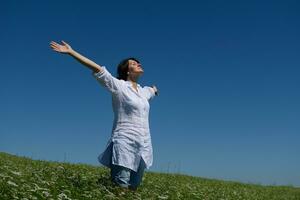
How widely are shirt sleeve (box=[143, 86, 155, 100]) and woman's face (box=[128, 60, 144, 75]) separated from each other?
2.53ft

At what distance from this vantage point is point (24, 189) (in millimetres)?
11039

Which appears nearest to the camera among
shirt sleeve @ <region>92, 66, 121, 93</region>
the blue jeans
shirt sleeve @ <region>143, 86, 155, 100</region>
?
shirt sleeve @ <region>92, 66, 121, 93</region>

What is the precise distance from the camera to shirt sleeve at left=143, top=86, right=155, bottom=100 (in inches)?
541

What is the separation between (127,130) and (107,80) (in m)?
1.30

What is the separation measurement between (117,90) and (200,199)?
5.26 metres

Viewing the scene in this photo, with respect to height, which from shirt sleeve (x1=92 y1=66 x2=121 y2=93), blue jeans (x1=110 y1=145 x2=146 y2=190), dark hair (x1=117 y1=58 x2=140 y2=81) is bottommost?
blue jeans (x1=110 y1=145 x2=146 y2=190)

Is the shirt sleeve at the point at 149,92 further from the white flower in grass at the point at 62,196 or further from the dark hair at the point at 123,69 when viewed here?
the white flower in grass at the point at 62,196

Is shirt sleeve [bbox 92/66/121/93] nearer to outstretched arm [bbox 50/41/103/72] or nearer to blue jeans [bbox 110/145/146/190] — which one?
outstretched arm [bbox 50/41/103/72]

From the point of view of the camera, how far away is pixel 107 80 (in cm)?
1250

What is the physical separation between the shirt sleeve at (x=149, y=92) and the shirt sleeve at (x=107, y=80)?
1.19 meters

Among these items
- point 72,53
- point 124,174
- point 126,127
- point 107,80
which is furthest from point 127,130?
point 72,53

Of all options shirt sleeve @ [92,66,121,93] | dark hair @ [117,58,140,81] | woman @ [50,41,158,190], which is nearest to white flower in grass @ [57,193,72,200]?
woman @ [50,41,158,190]

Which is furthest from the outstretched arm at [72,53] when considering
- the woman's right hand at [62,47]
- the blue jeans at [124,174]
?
the blue jeans at [124,174]

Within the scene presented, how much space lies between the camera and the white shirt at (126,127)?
12541 mm
